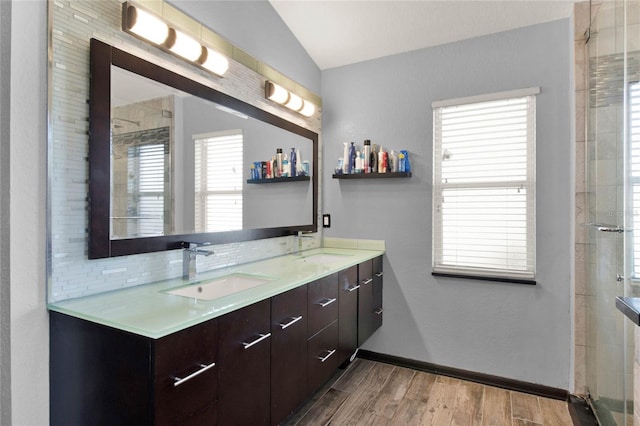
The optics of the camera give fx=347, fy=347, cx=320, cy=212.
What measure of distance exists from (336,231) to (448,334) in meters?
1.21

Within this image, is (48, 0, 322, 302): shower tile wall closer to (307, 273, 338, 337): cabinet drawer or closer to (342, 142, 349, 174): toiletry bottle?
(307, 273, 338, 337): cabinet drawer

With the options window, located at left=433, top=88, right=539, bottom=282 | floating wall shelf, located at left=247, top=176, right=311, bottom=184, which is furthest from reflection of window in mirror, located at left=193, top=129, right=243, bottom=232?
window, located at left=433, top=88, right=539, bottom=282

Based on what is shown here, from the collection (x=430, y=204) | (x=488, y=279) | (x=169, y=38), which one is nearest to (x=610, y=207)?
(x=488, y=279)

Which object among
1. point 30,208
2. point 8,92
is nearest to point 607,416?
point 30,208

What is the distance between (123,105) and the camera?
1.51m

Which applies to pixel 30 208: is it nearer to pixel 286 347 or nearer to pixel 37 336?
pixel 37 336

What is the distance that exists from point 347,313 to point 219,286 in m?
0.89

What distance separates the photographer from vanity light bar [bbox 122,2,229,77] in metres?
1.52

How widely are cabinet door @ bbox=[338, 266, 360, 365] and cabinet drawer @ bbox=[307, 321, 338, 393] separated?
0.27 ft

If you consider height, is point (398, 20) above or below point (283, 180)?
above

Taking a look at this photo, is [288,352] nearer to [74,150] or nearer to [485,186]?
[74,150]

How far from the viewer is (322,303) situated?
2.00 metres

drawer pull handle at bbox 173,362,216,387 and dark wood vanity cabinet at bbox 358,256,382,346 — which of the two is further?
dark wood vanity cabinet at bbox 358,256,382,346

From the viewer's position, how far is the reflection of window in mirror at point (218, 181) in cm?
194
